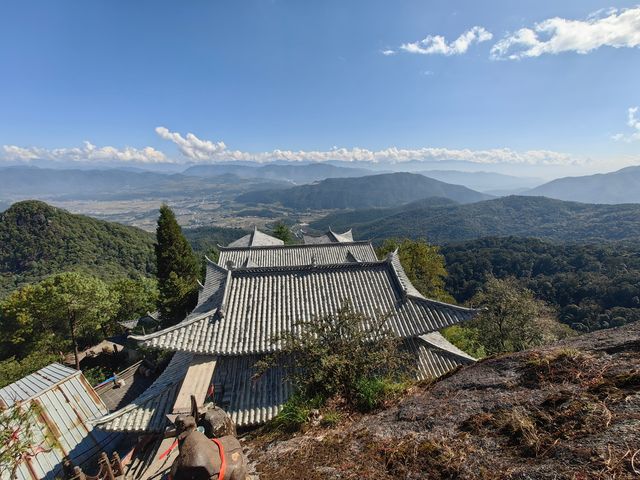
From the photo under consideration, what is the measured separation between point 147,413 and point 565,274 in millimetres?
85755

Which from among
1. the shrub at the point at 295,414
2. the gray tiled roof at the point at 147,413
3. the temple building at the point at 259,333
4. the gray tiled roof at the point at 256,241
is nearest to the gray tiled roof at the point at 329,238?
the gray tiled roof at the point at 256,241

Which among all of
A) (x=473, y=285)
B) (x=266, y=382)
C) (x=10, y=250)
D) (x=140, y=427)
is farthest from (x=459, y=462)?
(x=10, y=250)

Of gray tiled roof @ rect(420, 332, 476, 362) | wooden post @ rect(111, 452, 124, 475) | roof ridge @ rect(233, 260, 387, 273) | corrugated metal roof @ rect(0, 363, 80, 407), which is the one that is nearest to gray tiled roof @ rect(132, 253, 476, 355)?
roof ridge @ rect(233, 260, 387, 273)

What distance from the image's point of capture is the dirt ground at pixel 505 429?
10.1 feet

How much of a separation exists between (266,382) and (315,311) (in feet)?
11.0

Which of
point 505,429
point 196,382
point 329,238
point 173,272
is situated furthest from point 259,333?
point 329,238

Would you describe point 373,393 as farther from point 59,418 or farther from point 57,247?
point 57,247

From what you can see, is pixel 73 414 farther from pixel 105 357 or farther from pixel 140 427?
pixel 105 357

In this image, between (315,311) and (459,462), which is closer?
(459,462)

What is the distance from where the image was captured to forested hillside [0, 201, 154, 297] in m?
72.6

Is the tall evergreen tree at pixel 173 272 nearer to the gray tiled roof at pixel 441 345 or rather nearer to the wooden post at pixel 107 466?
the wooden post at pixel 107 466

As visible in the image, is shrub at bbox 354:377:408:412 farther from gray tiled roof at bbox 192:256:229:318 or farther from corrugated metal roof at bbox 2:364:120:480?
corrugated metal roof at bbox 2:364:120:480

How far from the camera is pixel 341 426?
5871 mm

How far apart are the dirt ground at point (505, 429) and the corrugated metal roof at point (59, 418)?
9.36 m
